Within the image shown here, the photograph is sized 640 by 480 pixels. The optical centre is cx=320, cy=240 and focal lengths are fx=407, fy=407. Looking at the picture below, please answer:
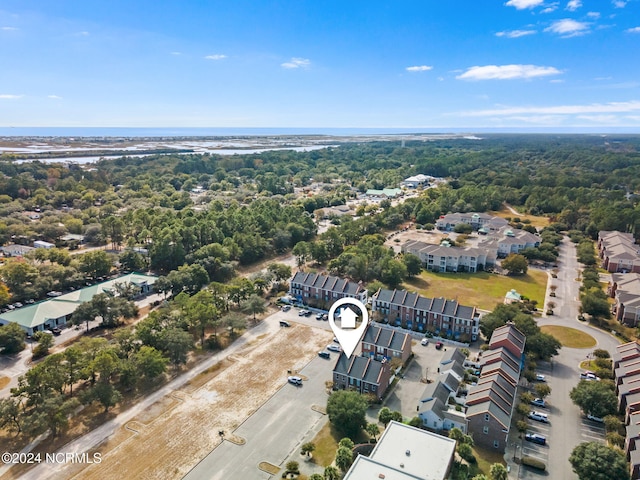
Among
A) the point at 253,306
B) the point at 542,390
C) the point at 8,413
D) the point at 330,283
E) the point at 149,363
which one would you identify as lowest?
the point at 542,390

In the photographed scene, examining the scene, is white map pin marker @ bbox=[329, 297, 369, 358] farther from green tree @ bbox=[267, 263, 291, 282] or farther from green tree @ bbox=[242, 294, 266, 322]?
green tree @ bbox=[267, 263, 291, 282]

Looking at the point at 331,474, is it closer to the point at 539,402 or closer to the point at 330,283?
the point at 539,402

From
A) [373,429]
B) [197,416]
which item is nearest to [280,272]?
[197,416]

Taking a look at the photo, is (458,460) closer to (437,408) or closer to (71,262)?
(437,408)

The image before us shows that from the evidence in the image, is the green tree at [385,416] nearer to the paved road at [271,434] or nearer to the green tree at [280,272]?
the paved road at [271,434]

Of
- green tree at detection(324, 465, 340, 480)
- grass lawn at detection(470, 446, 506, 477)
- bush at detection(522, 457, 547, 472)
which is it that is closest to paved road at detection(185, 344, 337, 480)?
green tree at detection(324, 465, 340, 480)
